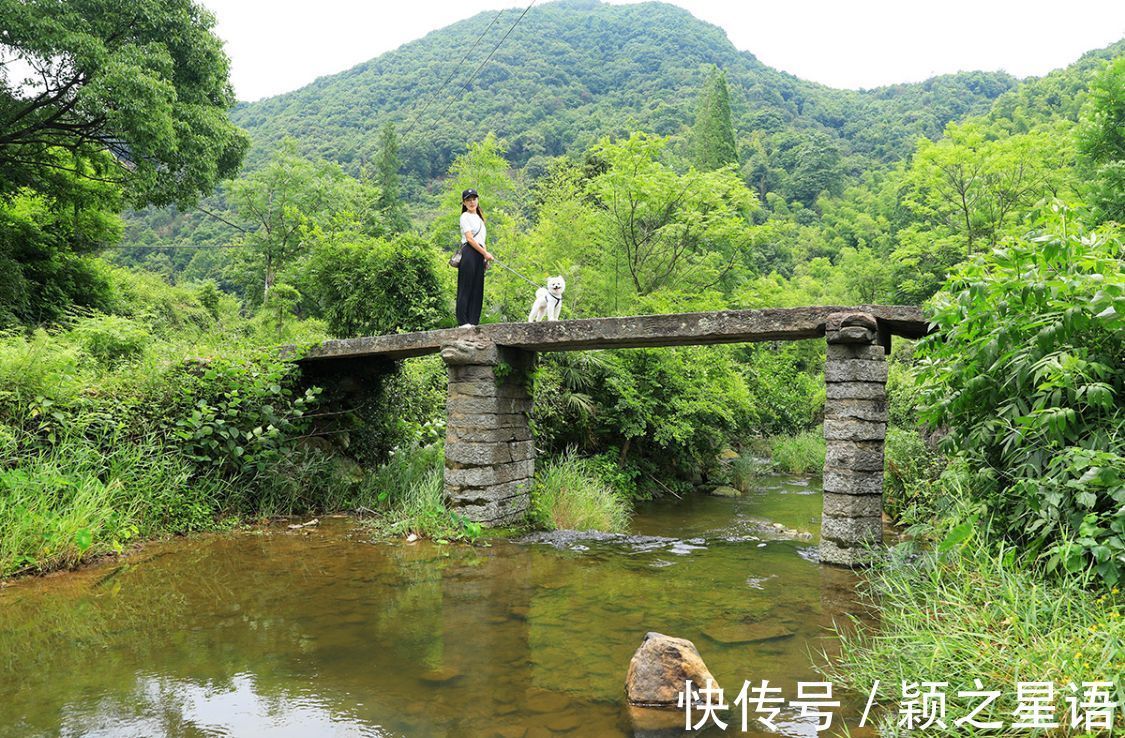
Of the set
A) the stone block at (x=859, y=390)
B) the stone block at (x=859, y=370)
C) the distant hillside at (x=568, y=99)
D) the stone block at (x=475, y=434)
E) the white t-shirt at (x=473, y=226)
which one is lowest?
the stone block at (x=475, y=434)

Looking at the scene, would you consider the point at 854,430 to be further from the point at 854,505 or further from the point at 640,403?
the point at 640,403

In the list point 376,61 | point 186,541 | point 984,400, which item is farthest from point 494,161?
point 376,61

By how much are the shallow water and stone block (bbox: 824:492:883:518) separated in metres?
0.53

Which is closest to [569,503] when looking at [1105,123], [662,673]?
[662,673]

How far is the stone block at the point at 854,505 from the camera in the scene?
232 inches

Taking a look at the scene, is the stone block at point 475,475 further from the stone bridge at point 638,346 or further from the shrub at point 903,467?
the shrub at point 903,467

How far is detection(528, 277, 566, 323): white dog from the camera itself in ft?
25.1

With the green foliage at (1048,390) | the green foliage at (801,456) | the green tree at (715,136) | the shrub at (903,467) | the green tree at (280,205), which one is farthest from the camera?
the green tree at (715,136)

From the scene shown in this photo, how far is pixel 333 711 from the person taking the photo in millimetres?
3154

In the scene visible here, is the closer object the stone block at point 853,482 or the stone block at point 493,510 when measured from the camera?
the stone block at point 853,482

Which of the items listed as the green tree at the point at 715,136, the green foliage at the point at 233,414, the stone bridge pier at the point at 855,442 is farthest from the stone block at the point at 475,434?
the green tree at the point at 715,136

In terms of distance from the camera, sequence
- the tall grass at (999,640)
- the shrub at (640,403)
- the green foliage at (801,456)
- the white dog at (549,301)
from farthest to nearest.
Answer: the green foliage at (801,456), the shrub at (640,403), the white dog at (549,301), the tall grass at (999,640)

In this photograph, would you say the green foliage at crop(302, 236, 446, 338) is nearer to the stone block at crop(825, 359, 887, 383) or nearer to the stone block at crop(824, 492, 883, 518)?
the stone block at crop(825, 359, 887, 383)

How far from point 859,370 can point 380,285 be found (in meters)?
7.72
